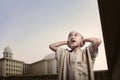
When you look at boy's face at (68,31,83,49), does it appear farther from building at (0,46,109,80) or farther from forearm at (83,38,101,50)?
building at (0,46,109,80)

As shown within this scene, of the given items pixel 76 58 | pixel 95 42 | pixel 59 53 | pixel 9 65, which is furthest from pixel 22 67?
pixel 95 42

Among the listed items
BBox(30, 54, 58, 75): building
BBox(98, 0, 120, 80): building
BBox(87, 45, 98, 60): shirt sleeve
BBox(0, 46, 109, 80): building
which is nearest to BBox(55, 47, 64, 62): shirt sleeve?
BBox(87, 45, 98, 60): shirt sleeve

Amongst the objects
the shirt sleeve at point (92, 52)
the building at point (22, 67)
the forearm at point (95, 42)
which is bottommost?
the building at point (22, 67)

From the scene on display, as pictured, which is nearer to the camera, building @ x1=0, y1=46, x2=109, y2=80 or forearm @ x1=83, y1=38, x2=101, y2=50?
A: forearm @ x1=83, y1=38, x2=101, y2=50

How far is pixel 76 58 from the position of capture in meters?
6.69

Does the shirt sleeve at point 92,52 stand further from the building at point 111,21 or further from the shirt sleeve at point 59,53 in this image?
the building at point 111,21

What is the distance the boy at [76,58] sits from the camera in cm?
645

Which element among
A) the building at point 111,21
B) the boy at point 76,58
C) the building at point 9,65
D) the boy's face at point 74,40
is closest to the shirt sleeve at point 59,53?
the boy at point 76,58

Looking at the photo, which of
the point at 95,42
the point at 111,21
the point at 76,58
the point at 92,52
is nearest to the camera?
the point at 111,21

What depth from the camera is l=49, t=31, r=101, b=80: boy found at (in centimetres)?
645

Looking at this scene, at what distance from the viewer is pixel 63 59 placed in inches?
270

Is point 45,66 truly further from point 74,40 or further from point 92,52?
point 92,52

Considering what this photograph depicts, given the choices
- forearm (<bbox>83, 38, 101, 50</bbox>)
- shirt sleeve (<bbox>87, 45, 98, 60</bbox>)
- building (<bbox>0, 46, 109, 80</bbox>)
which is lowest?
building (<bbox>0, 46, 109, 80</bbox>)

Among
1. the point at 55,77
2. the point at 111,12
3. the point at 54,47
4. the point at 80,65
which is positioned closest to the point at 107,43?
the point at 111,12
